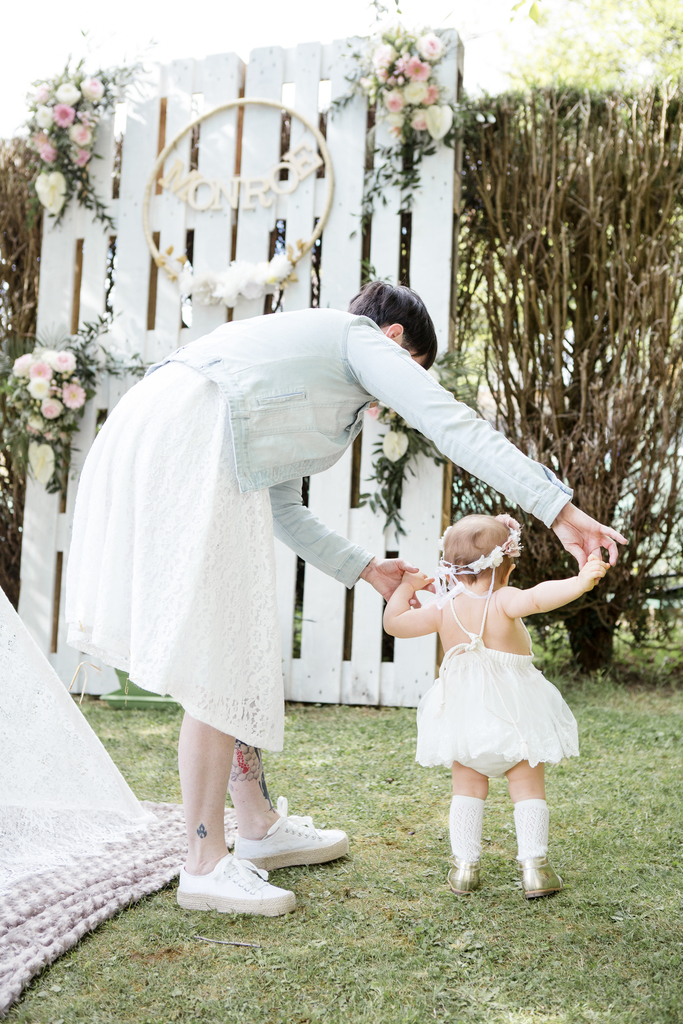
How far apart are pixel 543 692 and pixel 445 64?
2.94m

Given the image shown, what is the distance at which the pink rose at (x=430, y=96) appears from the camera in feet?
11.3

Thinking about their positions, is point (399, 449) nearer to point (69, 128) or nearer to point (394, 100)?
point (394, 100)

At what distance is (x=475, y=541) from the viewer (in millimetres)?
1805

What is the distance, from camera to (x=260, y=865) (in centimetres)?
179

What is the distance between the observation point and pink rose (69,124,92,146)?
3830 mm

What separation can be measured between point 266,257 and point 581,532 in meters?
2.71

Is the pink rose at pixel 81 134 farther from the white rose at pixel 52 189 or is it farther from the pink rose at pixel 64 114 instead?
the white rose at pixel 52 189

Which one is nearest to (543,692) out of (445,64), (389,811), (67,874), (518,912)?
(518,912)

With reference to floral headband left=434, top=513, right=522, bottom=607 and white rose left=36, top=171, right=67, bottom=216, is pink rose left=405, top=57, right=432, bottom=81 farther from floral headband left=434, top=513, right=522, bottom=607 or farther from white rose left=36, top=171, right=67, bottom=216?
floral headband left=434, top=513, right=522, bottom=607

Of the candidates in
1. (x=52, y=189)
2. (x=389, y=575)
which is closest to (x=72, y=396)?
(x=52, y=189)

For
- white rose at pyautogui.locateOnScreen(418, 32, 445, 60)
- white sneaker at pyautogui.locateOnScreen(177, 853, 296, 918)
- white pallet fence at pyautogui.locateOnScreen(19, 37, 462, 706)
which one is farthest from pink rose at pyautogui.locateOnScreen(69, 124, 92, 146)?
white sneaker at pyautogui.locateOnScreen(177, 853, 296, 918)

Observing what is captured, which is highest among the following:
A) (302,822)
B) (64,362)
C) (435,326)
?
(435,326)

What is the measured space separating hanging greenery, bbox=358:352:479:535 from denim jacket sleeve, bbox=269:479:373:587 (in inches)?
58.7

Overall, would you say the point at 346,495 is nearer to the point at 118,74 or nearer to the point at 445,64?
the point at 445,64
